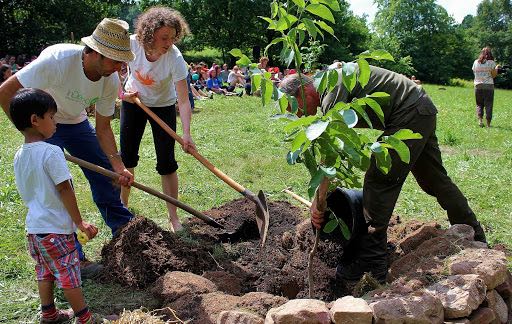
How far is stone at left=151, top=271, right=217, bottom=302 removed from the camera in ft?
10.7

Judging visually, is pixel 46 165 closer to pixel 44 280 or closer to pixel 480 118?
pixel 44 280

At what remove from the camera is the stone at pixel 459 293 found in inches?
107

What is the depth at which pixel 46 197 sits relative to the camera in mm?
2922

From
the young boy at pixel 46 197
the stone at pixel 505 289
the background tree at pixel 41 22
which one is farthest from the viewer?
the background tree at pixel 41 22

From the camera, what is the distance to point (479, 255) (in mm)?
3182

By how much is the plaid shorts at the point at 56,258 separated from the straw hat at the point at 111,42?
46.9 inches

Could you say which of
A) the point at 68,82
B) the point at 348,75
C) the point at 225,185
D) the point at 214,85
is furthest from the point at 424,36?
the point at 348,75

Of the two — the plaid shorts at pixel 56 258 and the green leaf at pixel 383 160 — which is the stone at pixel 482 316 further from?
the plaid shorts at pixel 56 258

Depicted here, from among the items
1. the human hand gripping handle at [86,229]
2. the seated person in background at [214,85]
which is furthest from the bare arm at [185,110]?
the seated person in background at [214,85]

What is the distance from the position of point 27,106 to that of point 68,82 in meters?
0.76

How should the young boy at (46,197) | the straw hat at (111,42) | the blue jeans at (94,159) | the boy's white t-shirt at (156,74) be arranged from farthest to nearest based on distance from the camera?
the boy's white t-shirt at (156,74), the blue jeans at (94,159), the straw hat at (111,42), the young boy at (46,197)

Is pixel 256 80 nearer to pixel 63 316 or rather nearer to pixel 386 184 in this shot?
pixel 386 184

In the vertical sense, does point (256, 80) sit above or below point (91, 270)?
above

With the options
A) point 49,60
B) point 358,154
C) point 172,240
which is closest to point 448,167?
point 172,240
